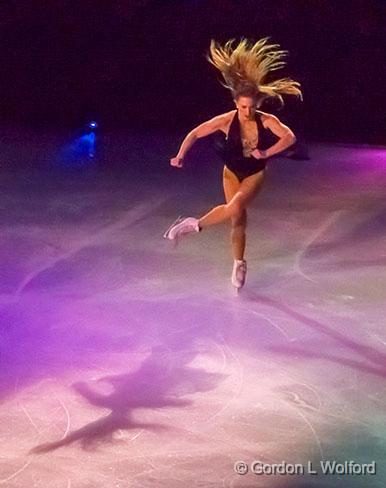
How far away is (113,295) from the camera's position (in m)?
5.96

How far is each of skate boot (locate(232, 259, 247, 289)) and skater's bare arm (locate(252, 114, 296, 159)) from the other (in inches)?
32.5

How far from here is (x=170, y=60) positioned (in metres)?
12.1

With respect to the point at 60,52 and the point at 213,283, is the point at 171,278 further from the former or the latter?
the point at 60,52

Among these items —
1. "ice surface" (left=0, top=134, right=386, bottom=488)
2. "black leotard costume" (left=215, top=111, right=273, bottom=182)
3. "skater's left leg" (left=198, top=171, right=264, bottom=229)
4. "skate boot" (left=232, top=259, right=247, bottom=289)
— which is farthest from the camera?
"skate boot" (left=232, top=259, right=247, bottom=289)

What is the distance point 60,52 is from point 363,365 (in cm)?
829

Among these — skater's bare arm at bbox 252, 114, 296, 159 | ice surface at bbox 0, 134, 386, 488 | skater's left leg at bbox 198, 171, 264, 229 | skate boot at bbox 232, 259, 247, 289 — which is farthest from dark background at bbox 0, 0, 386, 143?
skater's bare arm at bbox 252, 114, 296, 159

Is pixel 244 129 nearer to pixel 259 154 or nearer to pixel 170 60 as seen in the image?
pixel 259 154

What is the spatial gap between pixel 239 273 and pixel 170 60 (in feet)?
21.8

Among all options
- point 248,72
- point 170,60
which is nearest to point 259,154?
point 248,72

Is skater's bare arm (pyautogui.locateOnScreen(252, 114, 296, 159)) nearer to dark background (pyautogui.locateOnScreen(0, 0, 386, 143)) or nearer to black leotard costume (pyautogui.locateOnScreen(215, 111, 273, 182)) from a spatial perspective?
black leotard costume (pyautogui.locateOnScreen(215, 111, 273, 182))

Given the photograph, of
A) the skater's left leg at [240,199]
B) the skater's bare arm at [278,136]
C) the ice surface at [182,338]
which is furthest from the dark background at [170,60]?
the skater's bare arm at [278,136]

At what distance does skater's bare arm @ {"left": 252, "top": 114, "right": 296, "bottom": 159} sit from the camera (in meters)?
5.32

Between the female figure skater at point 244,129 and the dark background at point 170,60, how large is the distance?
6.19 meters

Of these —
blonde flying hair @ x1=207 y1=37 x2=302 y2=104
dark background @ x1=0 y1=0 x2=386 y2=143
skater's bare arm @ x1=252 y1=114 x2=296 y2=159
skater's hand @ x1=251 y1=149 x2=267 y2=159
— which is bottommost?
skater's hand @ x1=251 y1=149 x2=267 y2=159
